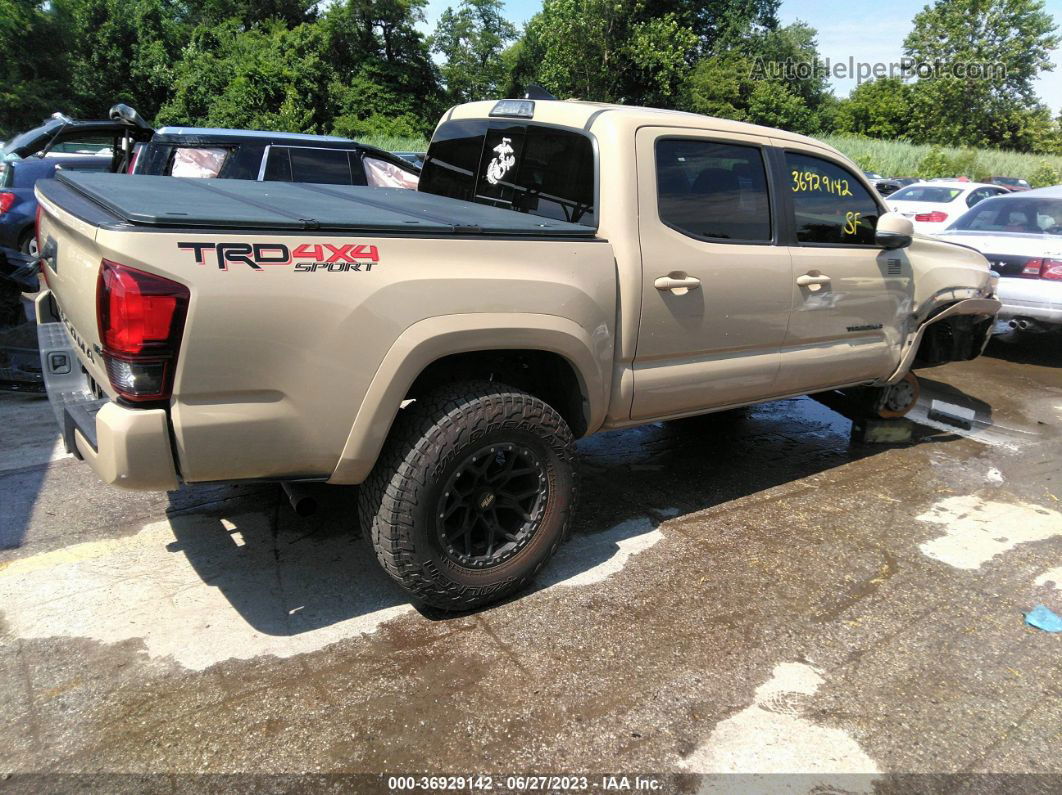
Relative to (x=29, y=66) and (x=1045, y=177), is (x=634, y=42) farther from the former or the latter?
(x=29, y=66)

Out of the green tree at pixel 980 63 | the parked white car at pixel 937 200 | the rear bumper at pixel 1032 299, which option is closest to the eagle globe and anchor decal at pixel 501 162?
the rear bumper at pixel 1032 299

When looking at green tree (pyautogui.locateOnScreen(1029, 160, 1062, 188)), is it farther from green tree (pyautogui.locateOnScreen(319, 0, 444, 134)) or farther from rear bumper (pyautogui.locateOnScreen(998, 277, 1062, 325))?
rear bumper (pyautogui.locateOnScreen(998, 277, 1062, 325))

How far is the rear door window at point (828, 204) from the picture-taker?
158 inches

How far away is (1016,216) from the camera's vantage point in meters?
8.24

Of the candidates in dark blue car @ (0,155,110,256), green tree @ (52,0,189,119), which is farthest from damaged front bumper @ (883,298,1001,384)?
green tree @ (52,0,189,119)

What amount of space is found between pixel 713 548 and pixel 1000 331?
286 inches

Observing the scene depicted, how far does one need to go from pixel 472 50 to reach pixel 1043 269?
43.4m

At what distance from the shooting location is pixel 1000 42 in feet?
162

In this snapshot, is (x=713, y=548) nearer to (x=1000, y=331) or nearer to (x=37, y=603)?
(x=37, y=603)

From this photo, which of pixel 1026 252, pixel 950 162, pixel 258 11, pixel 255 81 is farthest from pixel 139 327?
pixel 258 11

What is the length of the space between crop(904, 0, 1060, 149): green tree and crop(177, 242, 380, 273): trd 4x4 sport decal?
57.8 m

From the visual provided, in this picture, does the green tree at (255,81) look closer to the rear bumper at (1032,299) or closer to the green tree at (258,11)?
the green tree at (258,11)

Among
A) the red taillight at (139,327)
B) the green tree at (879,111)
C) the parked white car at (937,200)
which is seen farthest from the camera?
the green tree at (879,111)

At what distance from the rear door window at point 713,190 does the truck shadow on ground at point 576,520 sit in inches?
58.1
